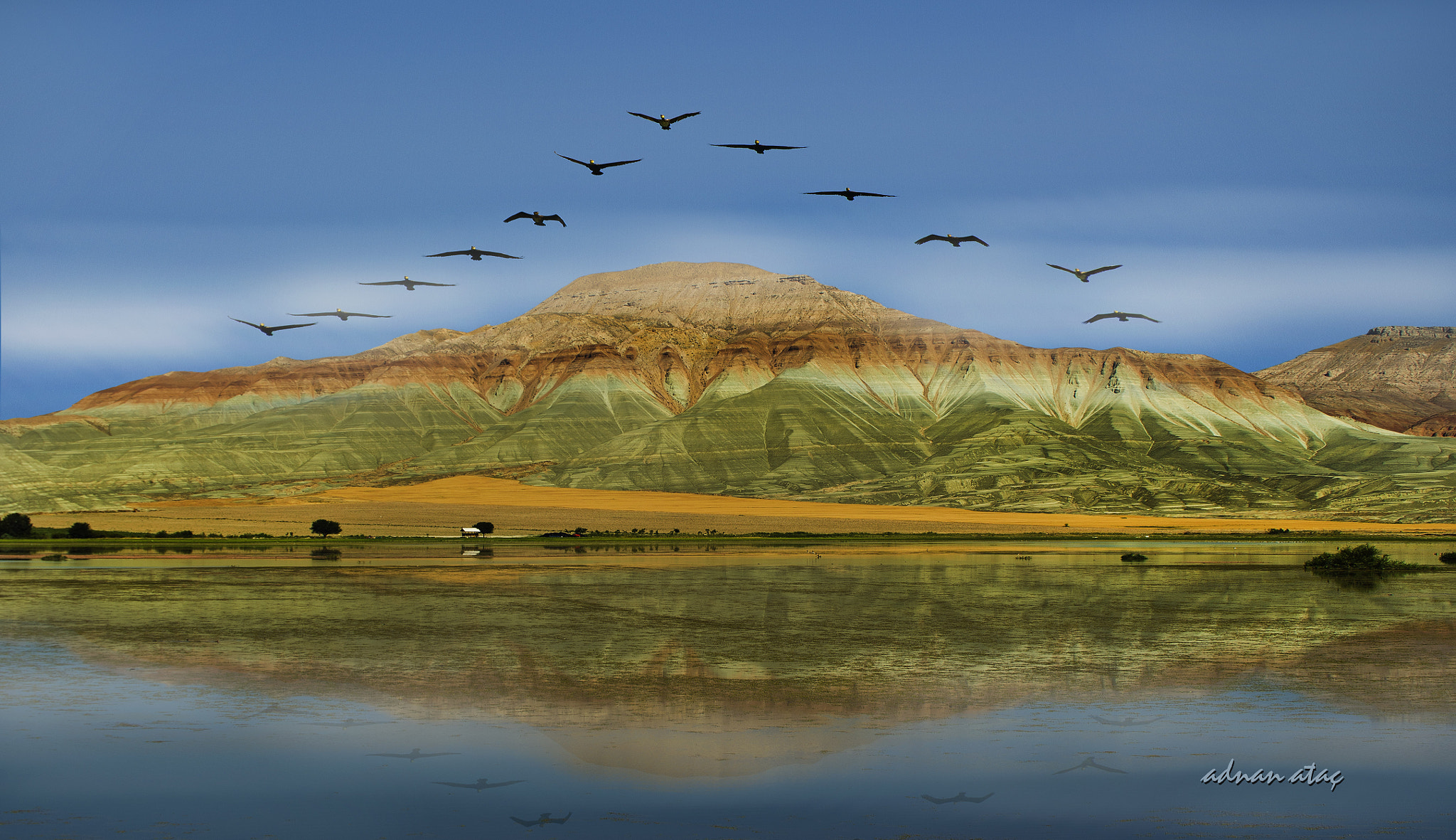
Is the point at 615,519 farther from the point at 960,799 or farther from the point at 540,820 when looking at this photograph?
the point at 540,820

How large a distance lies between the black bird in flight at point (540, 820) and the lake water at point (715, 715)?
0.74 feet

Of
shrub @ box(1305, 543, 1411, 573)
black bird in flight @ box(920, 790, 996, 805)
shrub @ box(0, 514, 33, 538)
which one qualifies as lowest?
shrub @ box(1305, 543, 1411, 573)

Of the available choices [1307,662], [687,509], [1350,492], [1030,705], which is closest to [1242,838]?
[1030,705]

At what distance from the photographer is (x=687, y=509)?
576 ft

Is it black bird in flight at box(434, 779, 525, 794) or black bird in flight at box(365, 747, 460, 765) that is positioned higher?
black bird in flight at box(365, 747, 460, 765)

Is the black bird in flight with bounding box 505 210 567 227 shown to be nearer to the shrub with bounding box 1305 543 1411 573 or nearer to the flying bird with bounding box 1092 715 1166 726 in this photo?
the flying bird with bounding box 1092 715 1166 726

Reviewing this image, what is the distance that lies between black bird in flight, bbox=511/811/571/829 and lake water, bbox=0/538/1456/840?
227 mm

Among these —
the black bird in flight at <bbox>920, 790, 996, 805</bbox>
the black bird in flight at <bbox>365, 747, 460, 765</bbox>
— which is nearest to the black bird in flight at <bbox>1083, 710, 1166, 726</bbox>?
the black bird in flight at <bbox>920, 790, 996, 805</bbox>

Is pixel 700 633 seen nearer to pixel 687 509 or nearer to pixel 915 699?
pixel 915 699

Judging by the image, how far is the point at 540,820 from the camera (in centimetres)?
1712

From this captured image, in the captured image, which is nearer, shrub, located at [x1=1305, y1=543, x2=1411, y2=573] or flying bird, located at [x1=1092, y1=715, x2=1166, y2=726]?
flying bird, located at [x1=1092, y1=715, x2=1166, y2=726]
